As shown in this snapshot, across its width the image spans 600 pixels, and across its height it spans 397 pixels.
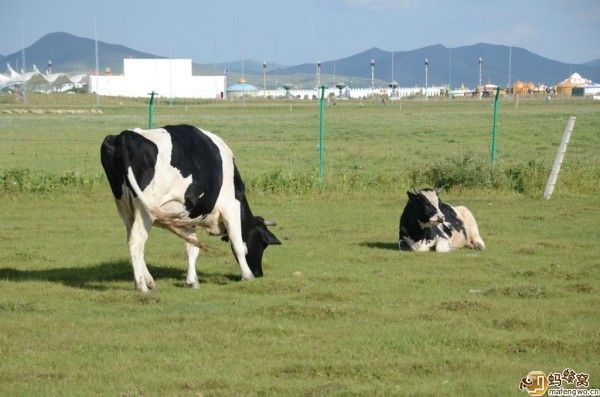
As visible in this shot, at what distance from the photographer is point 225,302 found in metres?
11.9

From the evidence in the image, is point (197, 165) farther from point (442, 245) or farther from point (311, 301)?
point (442, 245)

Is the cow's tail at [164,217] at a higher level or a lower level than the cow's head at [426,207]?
higher

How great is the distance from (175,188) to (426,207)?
4.64m

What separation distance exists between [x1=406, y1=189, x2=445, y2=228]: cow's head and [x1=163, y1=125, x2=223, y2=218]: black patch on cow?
3.79 m

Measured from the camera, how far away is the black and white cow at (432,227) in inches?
623

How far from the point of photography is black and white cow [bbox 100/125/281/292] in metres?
12.4

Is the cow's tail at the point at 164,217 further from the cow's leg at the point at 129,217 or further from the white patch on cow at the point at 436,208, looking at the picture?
the white patch on cow at the point at 436,208

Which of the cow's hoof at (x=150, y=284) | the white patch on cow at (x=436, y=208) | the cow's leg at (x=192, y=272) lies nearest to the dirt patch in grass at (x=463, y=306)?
the cow's leg at (x=192, y=272)

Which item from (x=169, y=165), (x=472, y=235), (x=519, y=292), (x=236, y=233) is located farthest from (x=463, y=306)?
(x=472, y=235)

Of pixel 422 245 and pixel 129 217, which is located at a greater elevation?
pixel 129 217

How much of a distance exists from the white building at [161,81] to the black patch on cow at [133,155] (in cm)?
11273

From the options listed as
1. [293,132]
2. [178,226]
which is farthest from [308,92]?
[178,226]

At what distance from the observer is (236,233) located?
1352 cm

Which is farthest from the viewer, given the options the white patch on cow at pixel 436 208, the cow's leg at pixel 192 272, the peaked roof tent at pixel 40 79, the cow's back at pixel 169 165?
the peaked roof tent at pixel 40 79
